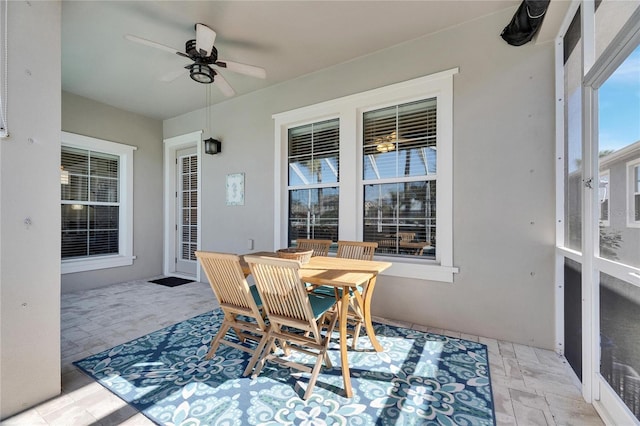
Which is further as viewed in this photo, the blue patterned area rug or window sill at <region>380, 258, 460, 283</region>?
window sill at <region>380, 258, 460, 283</region>

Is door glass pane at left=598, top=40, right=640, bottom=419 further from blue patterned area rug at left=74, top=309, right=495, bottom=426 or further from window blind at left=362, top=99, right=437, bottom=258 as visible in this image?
window blind at left=362, top=99, right=437, bottom=258

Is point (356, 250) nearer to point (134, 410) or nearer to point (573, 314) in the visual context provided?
point (573, 314)

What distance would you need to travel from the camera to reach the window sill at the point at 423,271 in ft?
9.23

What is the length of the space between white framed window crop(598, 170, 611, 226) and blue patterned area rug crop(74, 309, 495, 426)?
128cm

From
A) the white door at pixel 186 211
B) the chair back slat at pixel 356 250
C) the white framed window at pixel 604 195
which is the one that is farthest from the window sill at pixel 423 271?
the white door at pixel 186 211

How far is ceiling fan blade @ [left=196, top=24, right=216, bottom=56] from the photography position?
2348 mm

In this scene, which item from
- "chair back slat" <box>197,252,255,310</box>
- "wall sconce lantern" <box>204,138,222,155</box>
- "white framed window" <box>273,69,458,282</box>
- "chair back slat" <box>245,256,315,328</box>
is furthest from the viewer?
"wall sconce lantern" <box>204,138,222,155</box>

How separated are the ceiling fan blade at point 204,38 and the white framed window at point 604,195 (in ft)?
9.81

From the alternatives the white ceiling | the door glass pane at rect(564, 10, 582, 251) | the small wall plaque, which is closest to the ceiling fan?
the white ceiling

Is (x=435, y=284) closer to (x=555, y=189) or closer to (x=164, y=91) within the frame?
(x=555, y=189)

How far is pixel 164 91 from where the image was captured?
4188 millimetres

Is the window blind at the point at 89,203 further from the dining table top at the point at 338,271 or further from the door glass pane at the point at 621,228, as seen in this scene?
the door glass pane at the point at 621,228

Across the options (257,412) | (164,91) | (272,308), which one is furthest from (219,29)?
(257,412)

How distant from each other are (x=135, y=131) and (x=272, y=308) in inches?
189
